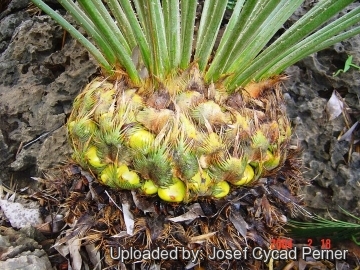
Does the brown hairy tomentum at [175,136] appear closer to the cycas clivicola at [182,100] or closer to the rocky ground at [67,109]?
the cycas clivicola at [182,100]

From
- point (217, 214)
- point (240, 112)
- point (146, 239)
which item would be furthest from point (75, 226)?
point (240, 112)

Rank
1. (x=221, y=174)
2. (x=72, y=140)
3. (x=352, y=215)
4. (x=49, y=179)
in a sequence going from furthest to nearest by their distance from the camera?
1. (x=352, y=215)
2. (x=49, y=179)
3. (x=72, y=140)
4. (x=221, y=174)

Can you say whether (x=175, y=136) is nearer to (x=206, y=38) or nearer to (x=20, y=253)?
(x=206, y=38)

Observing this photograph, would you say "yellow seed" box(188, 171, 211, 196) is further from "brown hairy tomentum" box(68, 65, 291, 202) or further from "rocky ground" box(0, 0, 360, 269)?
"rocky ground" box(0, 0, 360, 269)

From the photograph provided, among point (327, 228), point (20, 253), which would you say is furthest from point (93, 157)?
point (327, 228)

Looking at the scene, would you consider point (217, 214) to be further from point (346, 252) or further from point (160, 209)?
point (346, 252)

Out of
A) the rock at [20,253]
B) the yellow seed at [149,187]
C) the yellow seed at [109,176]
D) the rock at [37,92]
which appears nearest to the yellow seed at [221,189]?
the yellow seed at [149,187]
